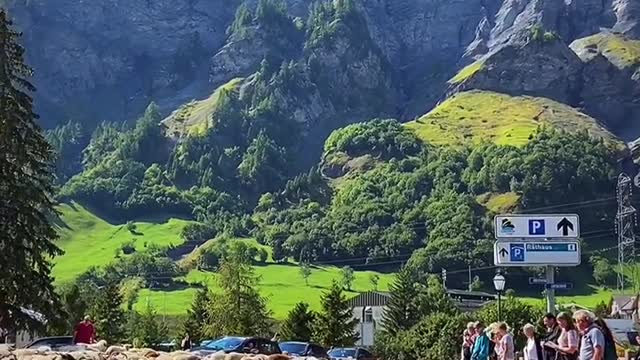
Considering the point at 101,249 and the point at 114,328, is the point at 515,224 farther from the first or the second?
the point at 101,249

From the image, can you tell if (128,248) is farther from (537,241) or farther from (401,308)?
(537,241)

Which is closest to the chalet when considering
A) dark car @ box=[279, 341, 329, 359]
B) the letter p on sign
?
dark car @ box=[279, 341, 329, 359]

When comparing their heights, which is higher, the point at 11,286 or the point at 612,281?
the point at 612,281

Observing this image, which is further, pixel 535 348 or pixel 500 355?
pixel 500 355

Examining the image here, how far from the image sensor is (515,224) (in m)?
28.7

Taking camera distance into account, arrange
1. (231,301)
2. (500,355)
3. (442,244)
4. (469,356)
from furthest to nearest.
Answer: (442,244)
(231,301)
(469,356)
(500,355)

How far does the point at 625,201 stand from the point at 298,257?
67.4 meters

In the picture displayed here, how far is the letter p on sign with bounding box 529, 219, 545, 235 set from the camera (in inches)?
1127

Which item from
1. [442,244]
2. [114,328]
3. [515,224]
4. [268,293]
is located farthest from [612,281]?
[515,224]

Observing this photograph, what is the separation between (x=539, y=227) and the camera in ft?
94.4

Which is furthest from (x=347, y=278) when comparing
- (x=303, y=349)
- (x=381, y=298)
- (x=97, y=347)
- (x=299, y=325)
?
(x=97, y=347)

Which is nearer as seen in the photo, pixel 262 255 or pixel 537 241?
pixel 537 241

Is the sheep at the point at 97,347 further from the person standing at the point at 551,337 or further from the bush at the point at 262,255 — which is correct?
the bush at the point at 262,255

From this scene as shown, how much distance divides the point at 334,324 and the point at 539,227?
4899cm
